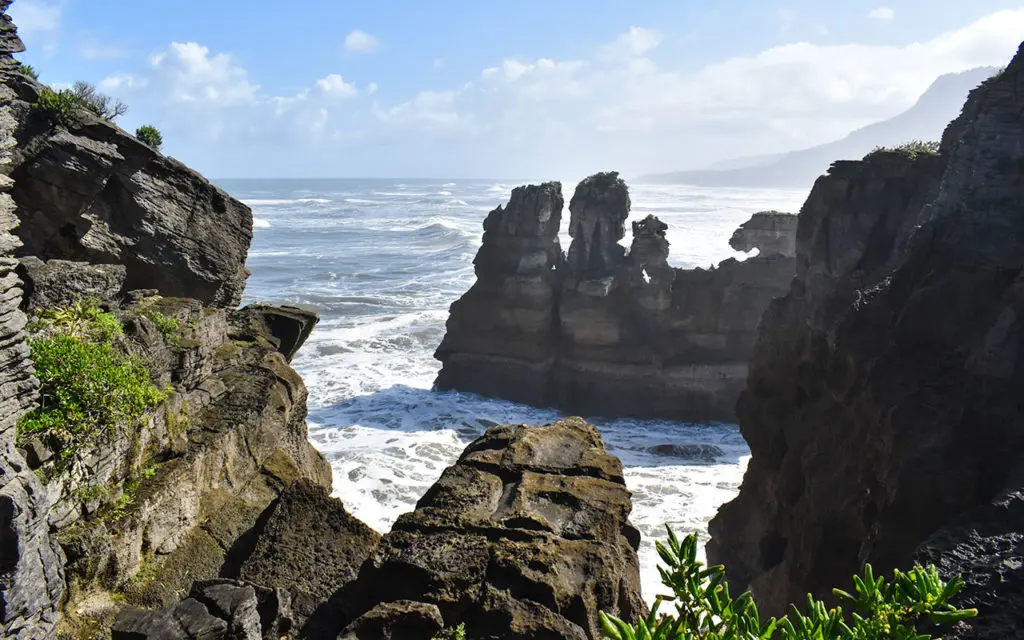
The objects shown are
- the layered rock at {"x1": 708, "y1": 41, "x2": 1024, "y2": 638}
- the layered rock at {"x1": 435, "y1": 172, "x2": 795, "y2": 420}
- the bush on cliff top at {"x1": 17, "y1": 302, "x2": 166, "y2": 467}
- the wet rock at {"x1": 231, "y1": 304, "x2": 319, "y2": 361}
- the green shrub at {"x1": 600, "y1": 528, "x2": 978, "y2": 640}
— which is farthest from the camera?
the layered rock at {"x1": 435, "y1": 172, "x2": 795, "y2": 420}

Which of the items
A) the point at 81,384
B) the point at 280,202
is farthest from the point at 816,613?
the point at 280,202

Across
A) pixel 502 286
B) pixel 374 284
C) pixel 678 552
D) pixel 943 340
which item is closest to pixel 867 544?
pixel 943 340

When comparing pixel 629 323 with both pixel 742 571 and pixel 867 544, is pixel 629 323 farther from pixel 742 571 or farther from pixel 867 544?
pixel 867 544

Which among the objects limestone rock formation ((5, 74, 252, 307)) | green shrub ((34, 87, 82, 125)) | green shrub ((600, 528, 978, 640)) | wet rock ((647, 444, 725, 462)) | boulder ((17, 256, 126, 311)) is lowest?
wet rock ((647, 444, 725, 462))

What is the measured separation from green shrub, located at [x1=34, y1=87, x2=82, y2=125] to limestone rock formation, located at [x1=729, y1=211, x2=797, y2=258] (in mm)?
22523

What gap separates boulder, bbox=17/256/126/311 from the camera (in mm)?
7297

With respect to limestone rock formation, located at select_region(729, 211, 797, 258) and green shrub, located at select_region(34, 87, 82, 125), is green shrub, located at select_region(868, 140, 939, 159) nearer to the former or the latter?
limestone rock formation, located at select_region(729, 211, 797, 258)

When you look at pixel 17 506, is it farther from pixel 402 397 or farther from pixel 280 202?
pixel 280 202

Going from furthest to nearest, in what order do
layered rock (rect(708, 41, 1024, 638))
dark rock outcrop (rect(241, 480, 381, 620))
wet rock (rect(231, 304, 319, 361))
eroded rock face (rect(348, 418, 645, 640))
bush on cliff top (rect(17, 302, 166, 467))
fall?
wet rock (rect(231, 304, 319, 361)), layered rock (rect(708, 41, 1024, 638)), dark rock outcrop (rect(241, 480, 381, 620)), bush on cliff top (rect(17, 302, 166, 467)), eroded rock face (rect(348, 418, 645, 640))

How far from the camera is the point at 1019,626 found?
578 cm

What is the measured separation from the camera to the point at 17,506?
473 cm

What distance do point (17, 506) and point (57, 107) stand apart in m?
6.69

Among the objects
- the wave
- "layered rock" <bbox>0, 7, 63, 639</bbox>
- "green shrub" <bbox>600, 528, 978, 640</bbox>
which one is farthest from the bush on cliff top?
the wave

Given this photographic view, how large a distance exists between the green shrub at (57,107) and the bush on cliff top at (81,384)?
3.49 metres
